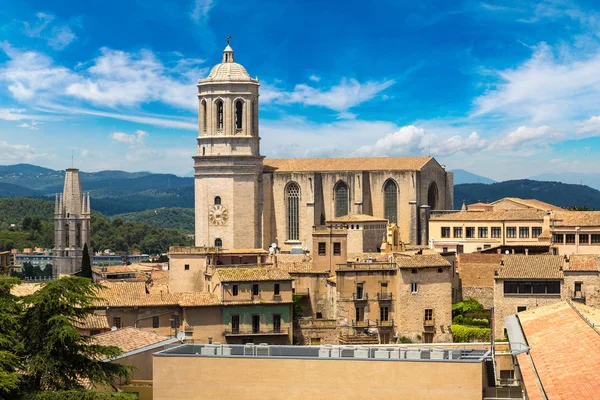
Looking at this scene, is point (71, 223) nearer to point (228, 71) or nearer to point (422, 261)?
point (228, 71)

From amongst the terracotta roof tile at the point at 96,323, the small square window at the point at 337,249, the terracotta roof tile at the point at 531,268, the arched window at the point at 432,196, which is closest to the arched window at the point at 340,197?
the arched window at the point at 432,196

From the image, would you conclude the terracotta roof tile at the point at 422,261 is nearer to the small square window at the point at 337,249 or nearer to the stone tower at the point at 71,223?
the small square window at the point at 337,249

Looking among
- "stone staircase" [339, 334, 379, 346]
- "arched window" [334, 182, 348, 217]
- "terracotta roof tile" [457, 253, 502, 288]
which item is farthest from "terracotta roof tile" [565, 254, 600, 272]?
"arched window" [334, 182, 348, 217]

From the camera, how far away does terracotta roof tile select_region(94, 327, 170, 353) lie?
42594mm

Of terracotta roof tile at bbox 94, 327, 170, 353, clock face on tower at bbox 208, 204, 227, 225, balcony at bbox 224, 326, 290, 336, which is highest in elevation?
clock face on tower at bbox 208, 204, 227, 225

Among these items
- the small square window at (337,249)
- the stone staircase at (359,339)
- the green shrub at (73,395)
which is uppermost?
the small square window at (337,249)

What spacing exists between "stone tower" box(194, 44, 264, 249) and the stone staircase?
35.9 m

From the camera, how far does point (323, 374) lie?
3319 cm

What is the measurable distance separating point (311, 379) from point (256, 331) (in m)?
23.9

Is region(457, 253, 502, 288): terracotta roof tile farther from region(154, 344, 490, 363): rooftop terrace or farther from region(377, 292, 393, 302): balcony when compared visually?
region(154, 344, 490, 363): rooftop terrace

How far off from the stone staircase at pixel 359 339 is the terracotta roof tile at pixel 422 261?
3.96m

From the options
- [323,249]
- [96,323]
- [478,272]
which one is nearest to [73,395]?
[96,323]

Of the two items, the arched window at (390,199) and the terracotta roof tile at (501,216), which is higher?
the arched window at (390,199)

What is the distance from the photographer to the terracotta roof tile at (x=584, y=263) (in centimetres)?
5881
